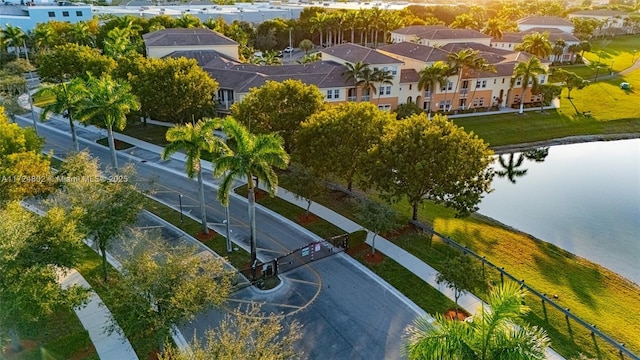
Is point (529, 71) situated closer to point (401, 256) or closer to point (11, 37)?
point (401, 256)

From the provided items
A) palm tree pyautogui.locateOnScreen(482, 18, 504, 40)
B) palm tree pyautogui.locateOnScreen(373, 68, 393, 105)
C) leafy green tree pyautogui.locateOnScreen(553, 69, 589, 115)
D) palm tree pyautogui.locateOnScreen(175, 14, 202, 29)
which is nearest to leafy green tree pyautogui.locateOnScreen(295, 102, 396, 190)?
palm tree pyautogui.locateOnScreen(373, 68, 393, 105)

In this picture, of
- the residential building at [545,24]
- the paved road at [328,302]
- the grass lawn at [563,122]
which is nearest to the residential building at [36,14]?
the grass lawn at [563,122]

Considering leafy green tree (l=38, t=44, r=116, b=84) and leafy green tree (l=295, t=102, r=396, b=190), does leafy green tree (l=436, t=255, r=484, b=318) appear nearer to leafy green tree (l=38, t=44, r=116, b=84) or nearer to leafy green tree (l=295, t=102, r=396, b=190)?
leafy green tree (l=295, t=102, r=396, b=190)

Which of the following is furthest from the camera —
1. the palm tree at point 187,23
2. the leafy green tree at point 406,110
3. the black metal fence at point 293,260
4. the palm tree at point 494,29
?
the palm tree at point 494,29

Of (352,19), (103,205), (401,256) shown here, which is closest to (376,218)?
(401,256)

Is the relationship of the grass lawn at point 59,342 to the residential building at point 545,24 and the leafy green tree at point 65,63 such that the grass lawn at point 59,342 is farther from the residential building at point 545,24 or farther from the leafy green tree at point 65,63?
the residential building at point 545,24
